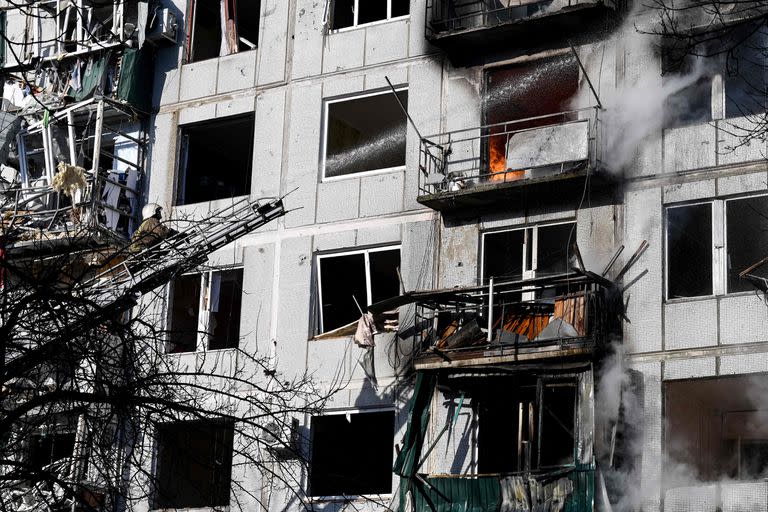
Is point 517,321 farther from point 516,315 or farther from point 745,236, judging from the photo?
point 745,236

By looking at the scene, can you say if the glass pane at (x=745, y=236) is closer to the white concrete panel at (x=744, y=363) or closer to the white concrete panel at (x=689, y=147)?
the white concrete panel at (x=689, y=147)

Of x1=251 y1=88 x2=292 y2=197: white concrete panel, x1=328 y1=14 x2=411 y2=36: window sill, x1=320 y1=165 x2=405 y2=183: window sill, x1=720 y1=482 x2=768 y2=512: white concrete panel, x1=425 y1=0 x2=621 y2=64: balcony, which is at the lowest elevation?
x1=720 y1=482 x2=768 y2=512: white concrete panel

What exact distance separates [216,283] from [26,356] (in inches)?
552

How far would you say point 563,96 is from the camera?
77.0ft

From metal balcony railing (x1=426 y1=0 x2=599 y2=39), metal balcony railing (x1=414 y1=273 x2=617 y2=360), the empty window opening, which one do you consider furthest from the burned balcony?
metal balcony railing (x1=426 y1=0 x2=599 y2=39)

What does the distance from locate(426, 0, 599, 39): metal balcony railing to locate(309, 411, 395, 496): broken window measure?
23.0 feet

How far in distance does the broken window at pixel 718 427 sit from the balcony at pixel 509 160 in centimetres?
390

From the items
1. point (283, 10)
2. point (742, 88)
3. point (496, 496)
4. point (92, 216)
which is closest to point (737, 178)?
point (742, 88)

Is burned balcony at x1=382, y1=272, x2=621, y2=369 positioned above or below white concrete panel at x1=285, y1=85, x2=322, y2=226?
below

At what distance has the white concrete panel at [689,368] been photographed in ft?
67.6

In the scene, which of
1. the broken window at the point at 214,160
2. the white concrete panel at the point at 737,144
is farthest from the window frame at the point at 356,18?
the white concrete panel at the point at 737,144

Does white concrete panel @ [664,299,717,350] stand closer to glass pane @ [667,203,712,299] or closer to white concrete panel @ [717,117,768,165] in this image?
glass pane @ [667,203,712,299]

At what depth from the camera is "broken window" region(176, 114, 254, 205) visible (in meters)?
27.5

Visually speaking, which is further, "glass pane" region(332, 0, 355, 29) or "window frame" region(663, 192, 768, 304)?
"glass pane" region(332, 0, 355, 29)
